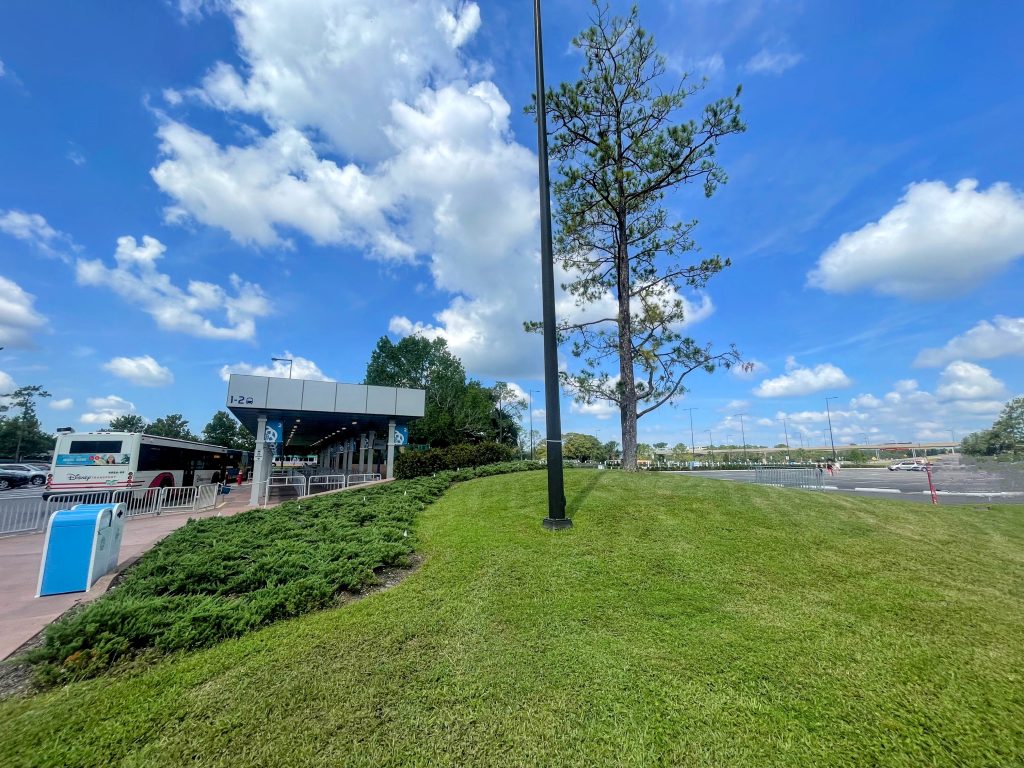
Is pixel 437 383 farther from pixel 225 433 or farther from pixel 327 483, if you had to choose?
pixel 225 433

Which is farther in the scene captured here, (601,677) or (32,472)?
(32,472)

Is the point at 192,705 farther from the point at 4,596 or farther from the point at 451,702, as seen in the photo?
the point at 4,596

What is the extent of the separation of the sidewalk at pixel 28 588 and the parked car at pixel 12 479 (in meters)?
24.9

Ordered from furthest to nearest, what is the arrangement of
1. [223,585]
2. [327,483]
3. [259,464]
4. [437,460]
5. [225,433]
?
[225,433]
[327,483]
[437,460]
[259,464]
[223,585]

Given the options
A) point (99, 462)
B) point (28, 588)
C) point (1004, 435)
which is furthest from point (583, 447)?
point (28, 588)

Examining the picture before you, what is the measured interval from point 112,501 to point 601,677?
17.7 m

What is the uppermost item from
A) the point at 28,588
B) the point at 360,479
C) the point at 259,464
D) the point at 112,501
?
the point at 259,464

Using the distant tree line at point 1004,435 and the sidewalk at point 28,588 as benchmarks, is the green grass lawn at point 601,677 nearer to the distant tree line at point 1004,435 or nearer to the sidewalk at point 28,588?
the sidewalk at point 28,588

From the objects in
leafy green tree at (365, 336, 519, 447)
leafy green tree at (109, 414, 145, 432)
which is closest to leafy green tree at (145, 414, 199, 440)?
leafy green tree at (109, 414, 145, 432)

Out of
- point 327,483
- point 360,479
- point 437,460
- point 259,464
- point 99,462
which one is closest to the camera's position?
point 99,462

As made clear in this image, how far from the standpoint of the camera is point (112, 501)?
46.1ft

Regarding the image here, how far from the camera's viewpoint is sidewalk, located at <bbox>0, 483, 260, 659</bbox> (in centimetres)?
399

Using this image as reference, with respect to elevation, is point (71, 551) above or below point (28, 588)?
above

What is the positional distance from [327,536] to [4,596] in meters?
3.55
